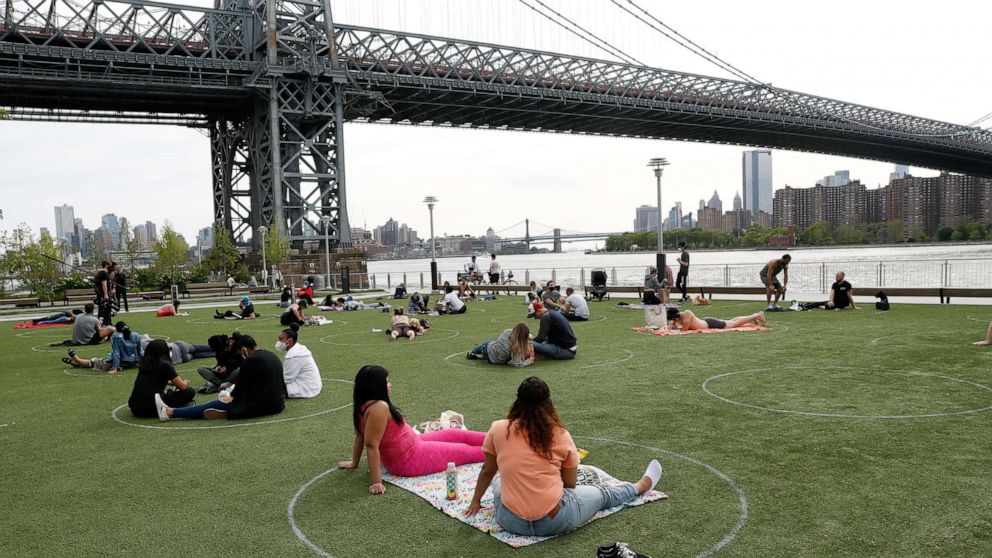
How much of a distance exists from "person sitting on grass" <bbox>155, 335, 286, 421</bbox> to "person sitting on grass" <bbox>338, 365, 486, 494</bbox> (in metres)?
2.61

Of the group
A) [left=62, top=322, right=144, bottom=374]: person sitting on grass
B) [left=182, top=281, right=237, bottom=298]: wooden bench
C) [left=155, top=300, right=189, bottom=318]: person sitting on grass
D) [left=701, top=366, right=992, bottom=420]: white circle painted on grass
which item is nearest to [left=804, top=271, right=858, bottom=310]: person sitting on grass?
[left=701, top=366, right=992, bottom=420]: white circle painted on grass

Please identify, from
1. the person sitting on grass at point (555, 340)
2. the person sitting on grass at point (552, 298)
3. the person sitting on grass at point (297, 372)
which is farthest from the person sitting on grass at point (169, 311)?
the person sitting on grass at point (555, 340)

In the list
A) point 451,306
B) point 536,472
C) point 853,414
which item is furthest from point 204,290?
point 536,472

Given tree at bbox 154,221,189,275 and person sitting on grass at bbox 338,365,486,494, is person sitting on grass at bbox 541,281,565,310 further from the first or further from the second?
tree at bbox 154,221,189,275

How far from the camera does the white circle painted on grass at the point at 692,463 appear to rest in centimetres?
481

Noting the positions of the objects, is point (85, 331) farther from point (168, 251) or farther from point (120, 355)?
point (168, 251)

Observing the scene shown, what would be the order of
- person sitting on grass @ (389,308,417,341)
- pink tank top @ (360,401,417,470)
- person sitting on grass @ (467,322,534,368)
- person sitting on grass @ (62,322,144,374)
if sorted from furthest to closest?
person sitting on grass @ (389,308,417,341) → person sitting on grass @ (62,322,144,374) → person sitting on grass @ (467,322,534,368) → pink tank top @ (360,401,417,470)

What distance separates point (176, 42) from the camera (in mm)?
47938

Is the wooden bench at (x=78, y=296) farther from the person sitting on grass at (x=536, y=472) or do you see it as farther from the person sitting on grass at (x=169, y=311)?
the person sitting on grass at (x=536, y=472)

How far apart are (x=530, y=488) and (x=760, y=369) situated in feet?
24.1

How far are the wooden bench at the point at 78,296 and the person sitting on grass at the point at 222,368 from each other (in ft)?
94.5

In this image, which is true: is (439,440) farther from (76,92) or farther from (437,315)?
(76,92)

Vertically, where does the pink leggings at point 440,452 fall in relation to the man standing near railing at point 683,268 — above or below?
below

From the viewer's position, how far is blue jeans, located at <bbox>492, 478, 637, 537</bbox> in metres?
4.97
